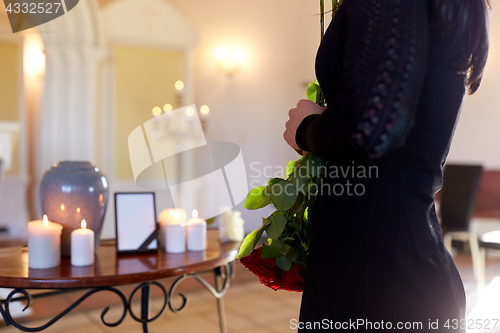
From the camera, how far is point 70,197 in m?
1.32

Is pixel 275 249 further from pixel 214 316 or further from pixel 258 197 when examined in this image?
pixel 214 316

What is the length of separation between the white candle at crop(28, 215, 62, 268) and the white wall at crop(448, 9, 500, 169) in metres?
4.76

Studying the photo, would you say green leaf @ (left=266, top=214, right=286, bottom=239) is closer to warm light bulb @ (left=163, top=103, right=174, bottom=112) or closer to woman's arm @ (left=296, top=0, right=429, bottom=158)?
woman's arm @ (left=296, top=0, right=429, bottom=158)

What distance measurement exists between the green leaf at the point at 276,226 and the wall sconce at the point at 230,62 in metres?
4.89

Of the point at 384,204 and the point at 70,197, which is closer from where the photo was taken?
the point at 384,204

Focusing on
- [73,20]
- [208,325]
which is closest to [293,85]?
[73,20]

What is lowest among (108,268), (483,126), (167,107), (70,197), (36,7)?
(108,268)

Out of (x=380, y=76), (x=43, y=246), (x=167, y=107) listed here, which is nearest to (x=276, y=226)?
(x=380, y=76)

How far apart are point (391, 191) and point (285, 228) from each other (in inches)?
8.3

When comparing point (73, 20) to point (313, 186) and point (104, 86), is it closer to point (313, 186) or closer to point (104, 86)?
point (104, 86)

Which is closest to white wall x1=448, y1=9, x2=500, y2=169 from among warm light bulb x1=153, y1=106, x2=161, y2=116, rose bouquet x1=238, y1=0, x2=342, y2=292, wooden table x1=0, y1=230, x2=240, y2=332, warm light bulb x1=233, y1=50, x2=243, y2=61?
warm light bulb x1=233, y1=50, x2=243, y2=61

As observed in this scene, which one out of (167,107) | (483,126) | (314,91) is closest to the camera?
(314,91)

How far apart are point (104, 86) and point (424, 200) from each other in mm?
4863

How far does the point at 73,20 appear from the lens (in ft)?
15.4
